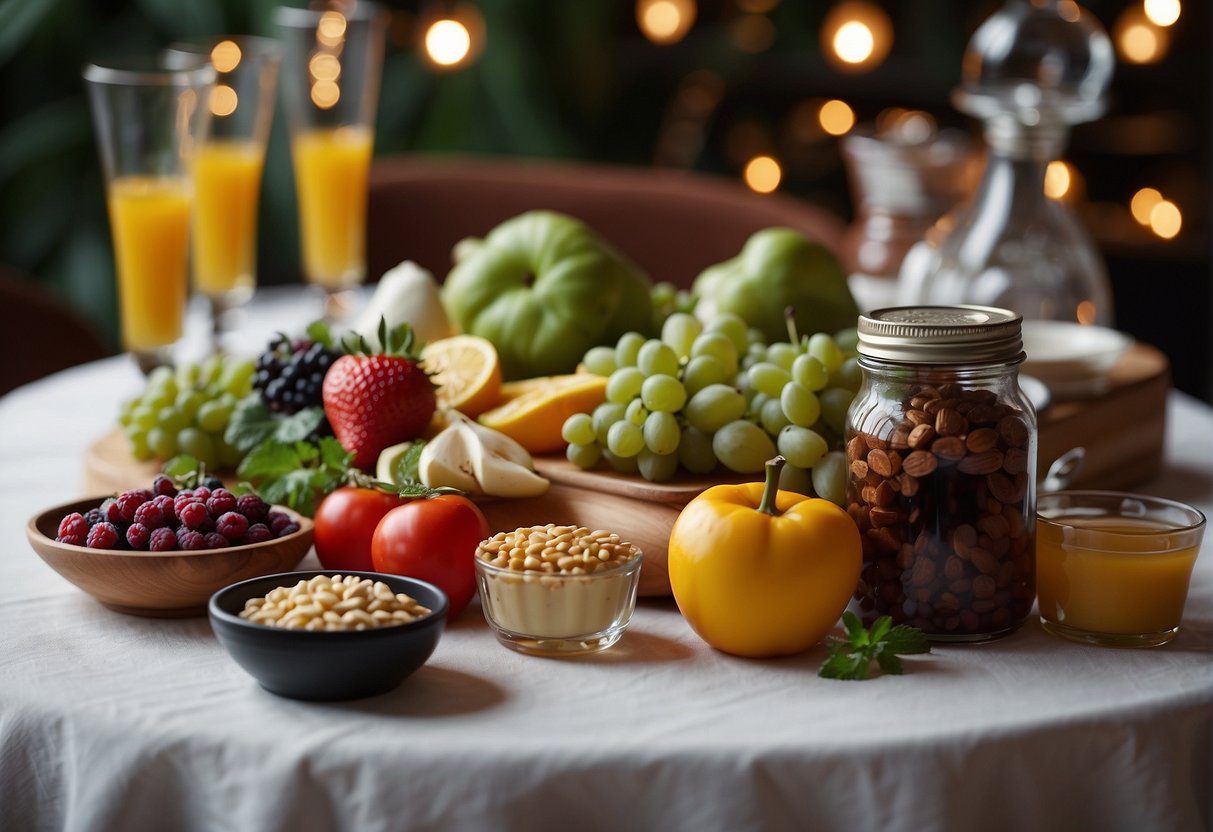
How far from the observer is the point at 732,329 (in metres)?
1.24

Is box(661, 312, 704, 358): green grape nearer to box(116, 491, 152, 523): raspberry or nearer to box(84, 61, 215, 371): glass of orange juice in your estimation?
box(116, 491, 152, 523): raspberry

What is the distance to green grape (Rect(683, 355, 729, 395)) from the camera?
3.77 ft

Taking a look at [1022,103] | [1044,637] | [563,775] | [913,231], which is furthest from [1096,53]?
[563,775]

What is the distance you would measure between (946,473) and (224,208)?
1.28 meters

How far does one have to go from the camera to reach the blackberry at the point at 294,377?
49.6 inches

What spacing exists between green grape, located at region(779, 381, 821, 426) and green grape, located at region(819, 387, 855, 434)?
0.02 meters

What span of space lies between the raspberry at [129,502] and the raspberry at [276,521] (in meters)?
0.10

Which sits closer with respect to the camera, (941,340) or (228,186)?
(941,340)

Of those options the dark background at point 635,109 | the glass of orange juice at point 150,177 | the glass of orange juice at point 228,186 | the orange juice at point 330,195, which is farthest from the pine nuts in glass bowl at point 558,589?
the dark background at point 635,109

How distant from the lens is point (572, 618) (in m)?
0.96

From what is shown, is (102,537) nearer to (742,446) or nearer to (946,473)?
(742,446)

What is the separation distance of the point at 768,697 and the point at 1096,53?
122 cm

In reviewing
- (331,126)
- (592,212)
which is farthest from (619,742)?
(592,212)

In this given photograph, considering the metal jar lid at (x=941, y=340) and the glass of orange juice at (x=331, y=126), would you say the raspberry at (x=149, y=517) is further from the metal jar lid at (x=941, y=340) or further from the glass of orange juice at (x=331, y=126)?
the glass of orange juice at (x=331, y=126)
